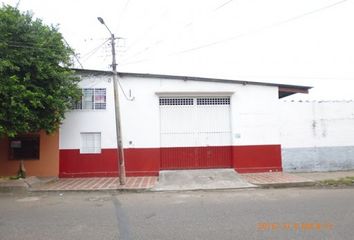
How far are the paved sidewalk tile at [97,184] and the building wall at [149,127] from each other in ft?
2.28

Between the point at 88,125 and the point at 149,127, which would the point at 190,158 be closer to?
the point at 149,127

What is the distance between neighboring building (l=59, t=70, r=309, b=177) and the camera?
15953 millimetres

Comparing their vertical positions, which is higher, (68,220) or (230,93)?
(230,93)

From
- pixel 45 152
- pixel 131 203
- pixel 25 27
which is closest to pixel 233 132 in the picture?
pixel 131 203

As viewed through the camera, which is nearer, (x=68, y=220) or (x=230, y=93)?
(x=68, y=220)

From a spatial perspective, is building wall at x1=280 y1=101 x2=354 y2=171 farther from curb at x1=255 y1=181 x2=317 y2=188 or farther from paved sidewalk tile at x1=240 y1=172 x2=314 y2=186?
curb at x1=255 y1=181 x2=317 y2=188

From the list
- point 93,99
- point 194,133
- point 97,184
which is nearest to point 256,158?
point 194,133

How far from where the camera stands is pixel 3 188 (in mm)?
12859

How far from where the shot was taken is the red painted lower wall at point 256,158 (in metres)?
16.1

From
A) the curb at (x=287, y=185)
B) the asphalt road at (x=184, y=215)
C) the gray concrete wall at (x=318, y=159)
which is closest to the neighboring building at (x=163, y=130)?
→ the gray concrete wall at (x=318, y=159)

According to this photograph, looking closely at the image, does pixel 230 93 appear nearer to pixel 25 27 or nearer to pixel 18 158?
pixel 25 27

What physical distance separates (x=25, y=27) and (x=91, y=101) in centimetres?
445

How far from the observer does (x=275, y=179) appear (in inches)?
552

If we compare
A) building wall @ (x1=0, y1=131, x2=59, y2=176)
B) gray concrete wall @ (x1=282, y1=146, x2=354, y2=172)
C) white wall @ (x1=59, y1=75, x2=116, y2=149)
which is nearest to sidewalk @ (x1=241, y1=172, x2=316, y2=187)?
gray concrete wall @ (x1=282, y1=146, x2=354, y2=172)
